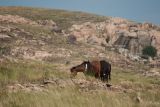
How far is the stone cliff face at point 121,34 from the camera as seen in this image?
77438mm

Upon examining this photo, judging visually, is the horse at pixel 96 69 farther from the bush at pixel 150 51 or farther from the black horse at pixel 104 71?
the bush at pixel 150 51

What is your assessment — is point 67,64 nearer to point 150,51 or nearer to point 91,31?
point 91,31

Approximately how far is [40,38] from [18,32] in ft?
11.6

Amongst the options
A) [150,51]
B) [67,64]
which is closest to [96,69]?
[67,64]

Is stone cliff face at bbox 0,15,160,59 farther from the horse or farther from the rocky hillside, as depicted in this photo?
the horse

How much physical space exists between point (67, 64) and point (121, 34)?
43.0 metres

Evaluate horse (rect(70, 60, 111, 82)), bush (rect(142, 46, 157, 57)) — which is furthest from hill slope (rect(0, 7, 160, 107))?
bush (rect(142, 46, 157, 57))

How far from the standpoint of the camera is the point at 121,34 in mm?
81625

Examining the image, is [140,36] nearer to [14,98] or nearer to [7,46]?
[7,46]

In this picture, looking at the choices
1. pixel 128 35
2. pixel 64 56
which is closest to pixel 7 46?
pixel 64 56

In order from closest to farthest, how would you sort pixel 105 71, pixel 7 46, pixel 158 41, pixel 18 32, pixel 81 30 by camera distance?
pixel 105 71
pixel 7 46
pixel 18 32
pixel 81 30
pixel 158 41

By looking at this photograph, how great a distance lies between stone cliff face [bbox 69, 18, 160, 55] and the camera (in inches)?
3049

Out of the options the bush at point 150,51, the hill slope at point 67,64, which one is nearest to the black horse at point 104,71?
the hill slope at point 67,64

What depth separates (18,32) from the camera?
59.3m
